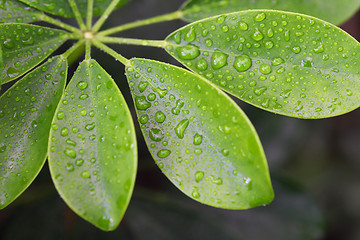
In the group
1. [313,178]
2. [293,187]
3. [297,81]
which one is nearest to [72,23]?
[297,81]

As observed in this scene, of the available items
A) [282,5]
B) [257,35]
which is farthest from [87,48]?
[282,5]

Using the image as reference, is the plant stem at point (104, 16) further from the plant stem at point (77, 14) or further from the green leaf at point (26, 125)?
the green leaf at point (26, 125)

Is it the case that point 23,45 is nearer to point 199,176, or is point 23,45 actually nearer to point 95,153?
point 95,153

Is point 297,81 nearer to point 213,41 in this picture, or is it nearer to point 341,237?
point 213,41

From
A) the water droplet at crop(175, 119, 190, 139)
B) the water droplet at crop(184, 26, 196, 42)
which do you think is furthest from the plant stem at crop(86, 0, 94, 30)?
the water droplet at crop(175, 119, 190, 139)

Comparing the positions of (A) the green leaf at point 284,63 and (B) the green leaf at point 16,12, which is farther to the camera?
(B) the green leaf at point 16,12

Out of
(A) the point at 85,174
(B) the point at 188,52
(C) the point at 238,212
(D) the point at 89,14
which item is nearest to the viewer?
(A) the point at 85,174

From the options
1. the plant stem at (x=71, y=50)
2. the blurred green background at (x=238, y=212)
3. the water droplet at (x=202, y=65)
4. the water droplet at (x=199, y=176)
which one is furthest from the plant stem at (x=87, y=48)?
the blurred green background at (x=238, y=212)
